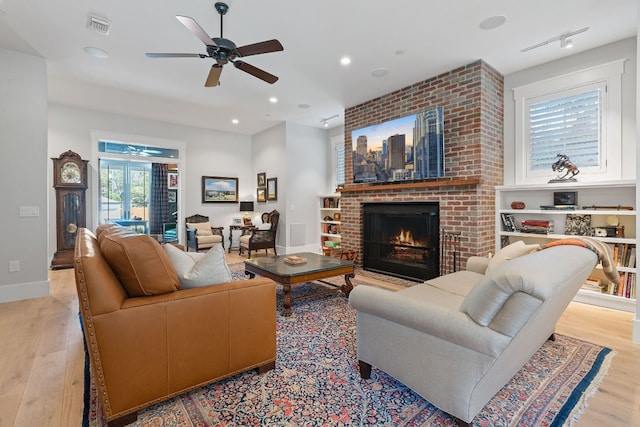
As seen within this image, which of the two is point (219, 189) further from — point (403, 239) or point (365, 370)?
Result: point (365, 370)

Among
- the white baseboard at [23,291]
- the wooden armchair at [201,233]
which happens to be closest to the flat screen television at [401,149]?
the wooden armchair at [201,233]

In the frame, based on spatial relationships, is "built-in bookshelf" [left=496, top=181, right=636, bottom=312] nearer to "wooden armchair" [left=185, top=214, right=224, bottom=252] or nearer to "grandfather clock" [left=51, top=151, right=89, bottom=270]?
"wooden armchair" [left=185, top=214, right=224, bottom=252]

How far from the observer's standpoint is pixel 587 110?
345cm

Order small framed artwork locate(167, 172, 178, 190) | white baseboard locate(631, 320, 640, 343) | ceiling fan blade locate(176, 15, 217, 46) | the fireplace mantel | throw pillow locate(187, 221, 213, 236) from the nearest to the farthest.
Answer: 1. ceiling fan blade locate(176, 15, 217, 46)
2. white baseboard locate(631, 320, 640, 343)
3. the fireplace mantel
4. throw pillow locate(187, 221, 213, 236)
5. small framed artwork locate(167, 172, 178, 190)

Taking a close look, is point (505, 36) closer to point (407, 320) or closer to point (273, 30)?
point (273, 30)

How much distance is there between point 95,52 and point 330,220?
16.1 feet

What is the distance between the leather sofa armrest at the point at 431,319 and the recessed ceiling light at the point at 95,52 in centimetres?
401

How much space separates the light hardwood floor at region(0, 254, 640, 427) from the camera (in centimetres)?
162

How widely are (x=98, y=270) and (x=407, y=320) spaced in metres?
1.53

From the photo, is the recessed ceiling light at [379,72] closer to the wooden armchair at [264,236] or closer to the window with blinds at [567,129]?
the window with blinds at [567,129]

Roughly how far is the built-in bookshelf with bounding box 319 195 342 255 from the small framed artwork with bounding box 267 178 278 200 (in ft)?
3.48

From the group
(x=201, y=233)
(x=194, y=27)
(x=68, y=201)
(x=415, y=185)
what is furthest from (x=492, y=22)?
(x=68, y=201)

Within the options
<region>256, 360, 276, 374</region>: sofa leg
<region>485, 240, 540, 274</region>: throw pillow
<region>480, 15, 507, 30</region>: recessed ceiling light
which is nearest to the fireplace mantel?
<region>485, 240, 540, 274</region>: throw pillow

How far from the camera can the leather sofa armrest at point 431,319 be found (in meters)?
1.30
